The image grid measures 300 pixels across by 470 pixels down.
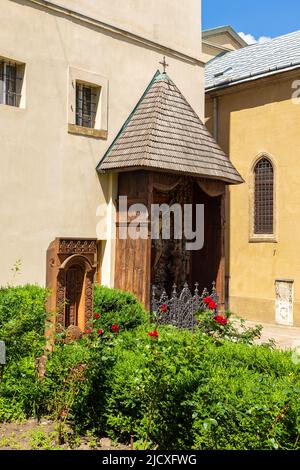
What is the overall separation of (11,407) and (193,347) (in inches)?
93.9

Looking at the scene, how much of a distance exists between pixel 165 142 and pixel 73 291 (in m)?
4.94

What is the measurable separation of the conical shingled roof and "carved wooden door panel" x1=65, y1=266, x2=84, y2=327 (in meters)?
3.67

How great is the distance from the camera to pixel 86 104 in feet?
40.0

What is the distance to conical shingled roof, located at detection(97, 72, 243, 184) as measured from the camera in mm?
11422

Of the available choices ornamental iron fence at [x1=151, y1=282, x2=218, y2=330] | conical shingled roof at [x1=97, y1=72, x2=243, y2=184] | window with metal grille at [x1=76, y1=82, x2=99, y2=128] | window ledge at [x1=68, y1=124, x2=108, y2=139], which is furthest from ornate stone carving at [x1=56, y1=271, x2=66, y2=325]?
window with metal grille at [x1=76, y1=82, x2=99, y2=128]

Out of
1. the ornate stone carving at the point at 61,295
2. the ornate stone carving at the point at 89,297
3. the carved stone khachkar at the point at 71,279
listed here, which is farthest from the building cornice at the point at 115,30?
the ornate stone carving at the point at 61,295

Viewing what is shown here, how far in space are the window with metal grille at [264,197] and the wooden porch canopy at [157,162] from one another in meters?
2.75

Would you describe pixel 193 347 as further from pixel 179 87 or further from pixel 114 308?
pixel 179 87

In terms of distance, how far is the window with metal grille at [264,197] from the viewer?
51.1 ft

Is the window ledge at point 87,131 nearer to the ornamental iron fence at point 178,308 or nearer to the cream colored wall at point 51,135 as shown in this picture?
the cream colored wall at point 51,135

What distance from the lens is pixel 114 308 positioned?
400 inches

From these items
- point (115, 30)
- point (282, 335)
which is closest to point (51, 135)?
point (115, 30)

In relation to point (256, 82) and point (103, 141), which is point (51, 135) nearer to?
point (103, 141)

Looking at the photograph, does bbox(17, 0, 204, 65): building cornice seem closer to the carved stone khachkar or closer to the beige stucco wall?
the beige stucco wall
